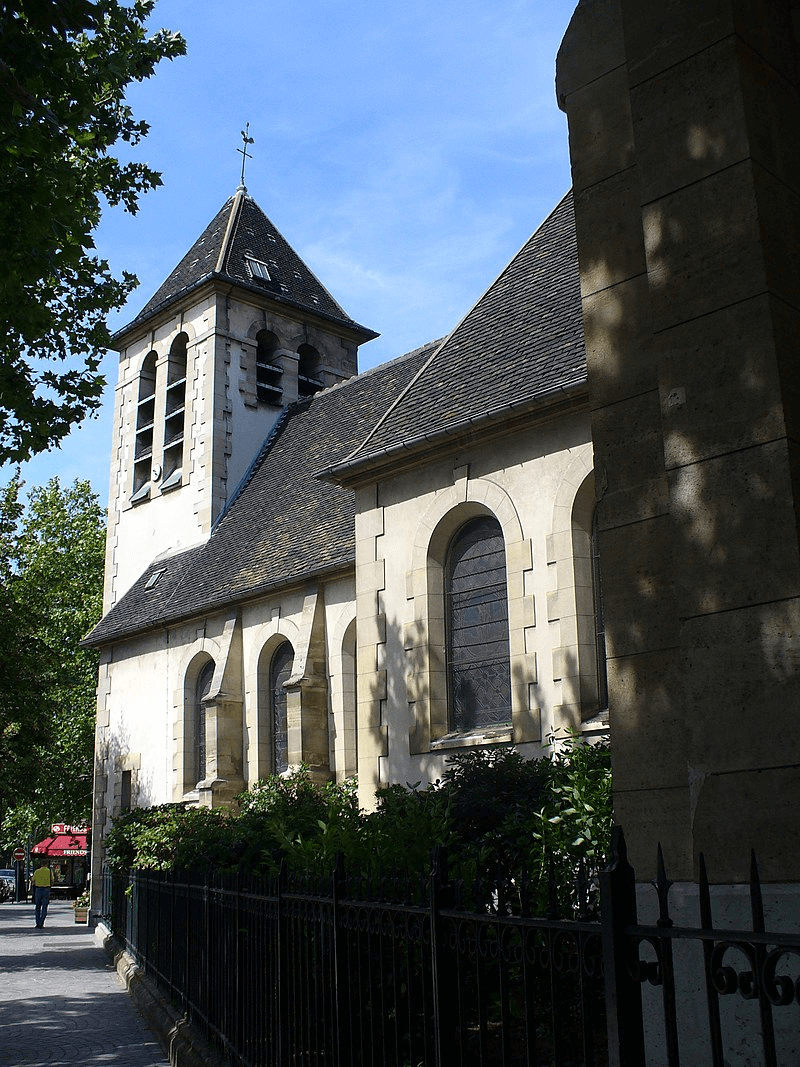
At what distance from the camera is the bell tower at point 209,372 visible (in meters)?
26.3

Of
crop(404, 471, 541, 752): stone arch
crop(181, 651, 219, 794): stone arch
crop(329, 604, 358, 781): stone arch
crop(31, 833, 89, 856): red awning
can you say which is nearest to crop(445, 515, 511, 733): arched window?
crop(404, 471, 541, 752): stone arch

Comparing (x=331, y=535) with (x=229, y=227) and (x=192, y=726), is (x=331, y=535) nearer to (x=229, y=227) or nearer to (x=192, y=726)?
(x=192, y=726)

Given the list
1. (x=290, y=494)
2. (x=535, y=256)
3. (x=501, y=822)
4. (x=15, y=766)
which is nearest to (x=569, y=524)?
(x=501, y=822)

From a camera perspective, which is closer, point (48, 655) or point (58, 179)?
point (58, 179)

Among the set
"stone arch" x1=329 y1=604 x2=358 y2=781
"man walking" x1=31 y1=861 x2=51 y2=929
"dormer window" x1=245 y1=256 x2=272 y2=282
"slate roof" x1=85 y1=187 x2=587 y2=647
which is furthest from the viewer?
"dormer window" x1=245 y1=256 x2=272 y2=282

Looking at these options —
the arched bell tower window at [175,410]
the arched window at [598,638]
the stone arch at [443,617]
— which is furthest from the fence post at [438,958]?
the arched bell tower window at [175,410]

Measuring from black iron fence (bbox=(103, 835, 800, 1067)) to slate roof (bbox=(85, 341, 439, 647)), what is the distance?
1143cm

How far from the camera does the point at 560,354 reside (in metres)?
14.1

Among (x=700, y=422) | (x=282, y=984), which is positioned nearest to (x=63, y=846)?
(x=282, y=984)

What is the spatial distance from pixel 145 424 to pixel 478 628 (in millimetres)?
17187

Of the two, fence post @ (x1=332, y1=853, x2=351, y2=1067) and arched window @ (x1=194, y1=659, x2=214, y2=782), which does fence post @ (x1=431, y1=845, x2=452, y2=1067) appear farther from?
arched window @ (x1=194, y1=659, x2=214, y2=782)

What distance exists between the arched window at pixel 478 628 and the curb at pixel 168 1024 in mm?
4940

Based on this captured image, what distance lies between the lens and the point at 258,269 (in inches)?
1128

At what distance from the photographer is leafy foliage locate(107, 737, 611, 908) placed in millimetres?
7402
